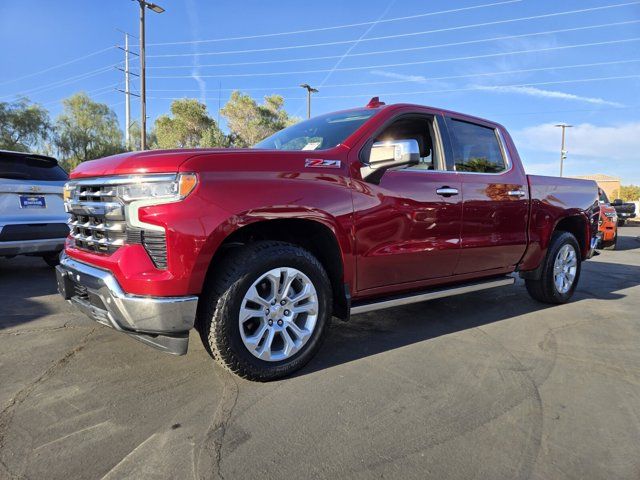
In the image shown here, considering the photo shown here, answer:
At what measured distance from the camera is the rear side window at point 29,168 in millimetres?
5543

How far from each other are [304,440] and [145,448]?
2.58 feet

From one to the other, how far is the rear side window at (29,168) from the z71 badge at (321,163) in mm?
4423

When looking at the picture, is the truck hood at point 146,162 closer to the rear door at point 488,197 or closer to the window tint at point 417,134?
the window tint at point 417,134

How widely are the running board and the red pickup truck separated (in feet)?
0.04

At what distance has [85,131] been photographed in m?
39.7

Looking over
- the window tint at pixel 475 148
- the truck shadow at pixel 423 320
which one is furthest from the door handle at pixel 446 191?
the truck shadow at pixel 423 320

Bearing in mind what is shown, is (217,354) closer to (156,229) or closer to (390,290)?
(156,229)

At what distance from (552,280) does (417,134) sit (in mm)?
2535

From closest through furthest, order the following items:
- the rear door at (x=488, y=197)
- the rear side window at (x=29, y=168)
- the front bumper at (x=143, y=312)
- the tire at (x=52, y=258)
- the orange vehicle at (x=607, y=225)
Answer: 1. the front bumper at (x=143, y=312)
2. the rear door at (x=488, y=197)
3. the rear side window at (x=29, y=168)
4. the tire at (x=52, y=258)
5. the orange vehicle at (x=607, y=225)

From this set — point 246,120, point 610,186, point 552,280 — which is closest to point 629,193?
point 610,186

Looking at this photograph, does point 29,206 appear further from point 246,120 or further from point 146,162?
point 246,120

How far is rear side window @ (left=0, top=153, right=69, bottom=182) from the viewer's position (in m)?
5.54

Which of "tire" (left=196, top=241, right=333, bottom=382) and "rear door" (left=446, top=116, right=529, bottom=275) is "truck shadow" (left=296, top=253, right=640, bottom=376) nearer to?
"tire" (left=196, top=241, right=333, bottom=382)

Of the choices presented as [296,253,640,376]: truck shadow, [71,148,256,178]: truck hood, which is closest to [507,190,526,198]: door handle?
[296,253,640,376]: truck shadow
